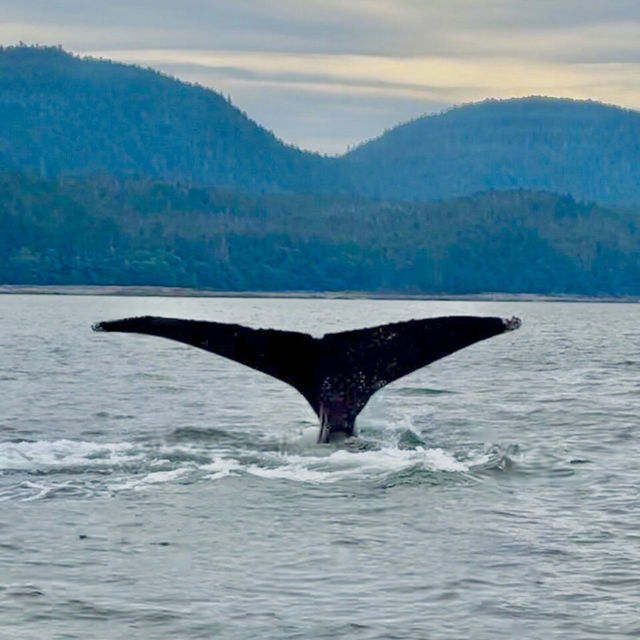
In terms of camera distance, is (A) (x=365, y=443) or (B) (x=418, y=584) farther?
(A) (x=365, y=443)

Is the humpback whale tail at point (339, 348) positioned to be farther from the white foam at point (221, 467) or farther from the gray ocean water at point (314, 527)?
the white foam at point (221, 467)

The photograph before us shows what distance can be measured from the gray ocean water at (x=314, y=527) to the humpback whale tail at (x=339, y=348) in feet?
3.32

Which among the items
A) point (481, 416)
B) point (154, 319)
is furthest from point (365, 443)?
point (481, 416)

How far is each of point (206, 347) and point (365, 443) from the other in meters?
3.80

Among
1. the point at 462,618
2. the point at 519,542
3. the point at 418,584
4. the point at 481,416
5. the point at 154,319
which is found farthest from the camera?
the point at 481,416

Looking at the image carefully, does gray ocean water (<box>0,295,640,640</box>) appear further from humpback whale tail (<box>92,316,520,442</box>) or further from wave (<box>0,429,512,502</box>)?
humpback whale tail (<box>92,316,520,442</box>)

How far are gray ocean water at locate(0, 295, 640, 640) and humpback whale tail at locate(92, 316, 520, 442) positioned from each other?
1011mm

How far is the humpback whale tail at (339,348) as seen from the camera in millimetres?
13414

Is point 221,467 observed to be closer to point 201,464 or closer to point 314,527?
point 201,464

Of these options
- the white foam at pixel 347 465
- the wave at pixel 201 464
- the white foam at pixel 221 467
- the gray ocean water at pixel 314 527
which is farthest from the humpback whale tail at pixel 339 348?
the white foam at pixel 221 467

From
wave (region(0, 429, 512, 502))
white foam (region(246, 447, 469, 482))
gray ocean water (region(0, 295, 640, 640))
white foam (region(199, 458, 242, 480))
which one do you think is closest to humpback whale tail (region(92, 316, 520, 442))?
white foam (region(246, 447, 469, 482))

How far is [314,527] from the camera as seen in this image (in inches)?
490

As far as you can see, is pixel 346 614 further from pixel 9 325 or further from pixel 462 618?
pixel 9 325

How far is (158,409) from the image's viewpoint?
2645cm
